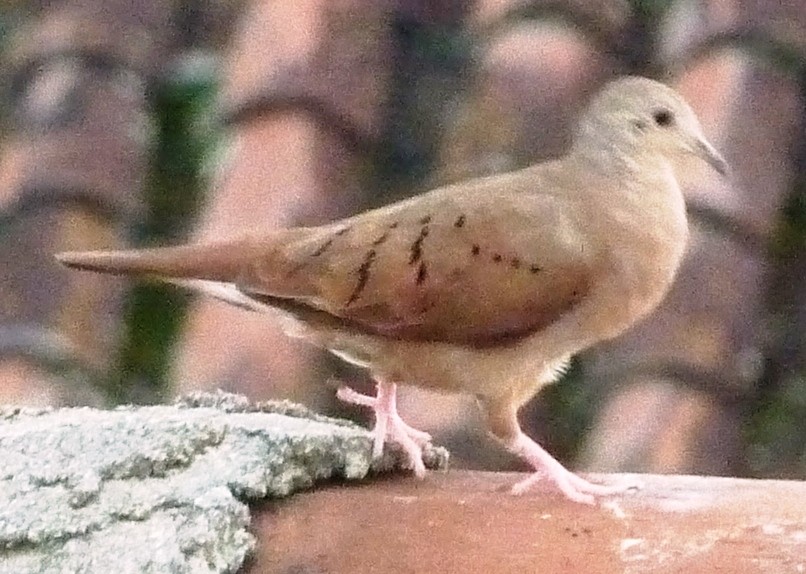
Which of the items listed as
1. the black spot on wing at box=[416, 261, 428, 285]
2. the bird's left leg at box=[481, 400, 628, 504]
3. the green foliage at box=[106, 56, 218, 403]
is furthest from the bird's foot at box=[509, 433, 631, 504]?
the green foliage at box=[106, 56, 218, 403]

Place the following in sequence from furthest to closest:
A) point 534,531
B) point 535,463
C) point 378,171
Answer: point 378,171, point 535,463, point 534,531

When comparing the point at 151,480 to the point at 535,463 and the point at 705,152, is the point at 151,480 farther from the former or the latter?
the point at 705,152

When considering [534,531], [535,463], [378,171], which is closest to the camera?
[534,531]

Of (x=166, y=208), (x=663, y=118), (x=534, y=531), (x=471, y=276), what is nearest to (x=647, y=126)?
(x=663, y=118)

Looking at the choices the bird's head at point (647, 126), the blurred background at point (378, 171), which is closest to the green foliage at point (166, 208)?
the blurred background at point (378, 171)

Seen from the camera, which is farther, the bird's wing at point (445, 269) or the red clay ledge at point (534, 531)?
the bird's wing at point (445, 269)

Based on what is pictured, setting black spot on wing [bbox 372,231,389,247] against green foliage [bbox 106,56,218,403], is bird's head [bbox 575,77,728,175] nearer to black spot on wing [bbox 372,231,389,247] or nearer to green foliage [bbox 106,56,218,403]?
black spot on wing [bbox 372,231,389,247]

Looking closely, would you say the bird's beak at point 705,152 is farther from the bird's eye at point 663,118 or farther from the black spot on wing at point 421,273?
the black spot on wing at point 421,273

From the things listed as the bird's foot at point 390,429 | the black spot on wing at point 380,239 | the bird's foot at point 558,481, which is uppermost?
A: the black spot on wing at point 380,239
